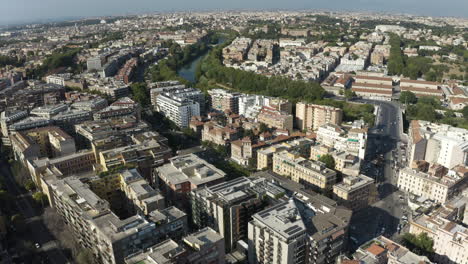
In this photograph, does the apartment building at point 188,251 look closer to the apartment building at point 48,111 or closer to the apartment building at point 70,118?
the apartment building at point 70,118

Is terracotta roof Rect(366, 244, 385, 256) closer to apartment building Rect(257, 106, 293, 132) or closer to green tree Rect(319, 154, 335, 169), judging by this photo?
green tree Rect(319, 154, 335, 169)

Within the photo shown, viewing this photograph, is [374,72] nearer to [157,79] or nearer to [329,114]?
[329,114]

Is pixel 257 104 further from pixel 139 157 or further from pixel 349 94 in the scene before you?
pixel 139 157

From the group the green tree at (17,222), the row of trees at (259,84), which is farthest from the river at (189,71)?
the green tree at (17,222)

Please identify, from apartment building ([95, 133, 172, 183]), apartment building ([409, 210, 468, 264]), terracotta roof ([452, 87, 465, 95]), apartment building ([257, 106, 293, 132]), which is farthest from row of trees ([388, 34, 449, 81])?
apartment building ([95, 133, 172, 183])

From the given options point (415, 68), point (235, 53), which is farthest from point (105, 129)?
point (415, 68)

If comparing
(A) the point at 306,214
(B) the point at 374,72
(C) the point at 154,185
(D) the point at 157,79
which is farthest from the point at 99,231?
(B) the point at 374,72
